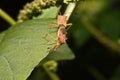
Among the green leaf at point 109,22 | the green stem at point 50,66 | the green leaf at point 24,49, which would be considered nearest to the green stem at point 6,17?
the green stem at point 50,66

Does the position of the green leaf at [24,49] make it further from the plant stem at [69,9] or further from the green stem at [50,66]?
the green stem at [50,66]

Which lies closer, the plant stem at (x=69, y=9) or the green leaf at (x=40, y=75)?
the plant stem at (x=69, y=9)

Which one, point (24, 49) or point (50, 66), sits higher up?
point (24, 49)

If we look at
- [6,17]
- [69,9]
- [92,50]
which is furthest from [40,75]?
[92,50]

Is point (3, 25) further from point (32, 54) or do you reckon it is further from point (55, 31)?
point (32, 54)

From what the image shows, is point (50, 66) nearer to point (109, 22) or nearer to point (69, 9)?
point (69, 9)

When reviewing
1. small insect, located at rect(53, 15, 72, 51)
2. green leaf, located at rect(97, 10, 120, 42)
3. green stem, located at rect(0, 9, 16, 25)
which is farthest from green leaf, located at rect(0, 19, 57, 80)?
green leaf, located at rect(97, 10, 120, 42)

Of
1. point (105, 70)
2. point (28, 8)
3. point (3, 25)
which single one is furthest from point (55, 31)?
point (105, 70)

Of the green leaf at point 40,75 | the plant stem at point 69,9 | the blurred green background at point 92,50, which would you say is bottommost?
the blurred green background at point 92,50
